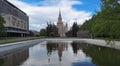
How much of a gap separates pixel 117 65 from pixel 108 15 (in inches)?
506

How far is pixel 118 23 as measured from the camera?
25312 millimetres

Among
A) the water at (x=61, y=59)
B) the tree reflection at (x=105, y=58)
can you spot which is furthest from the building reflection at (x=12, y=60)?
the tree reflection at (x=105, y=58)

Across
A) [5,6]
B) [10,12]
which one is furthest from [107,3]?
[10,12]

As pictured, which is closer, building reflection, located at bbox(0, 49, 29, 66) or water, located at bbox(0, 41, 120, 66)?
building reflection, located at bbox(0, 49, 29, 66)

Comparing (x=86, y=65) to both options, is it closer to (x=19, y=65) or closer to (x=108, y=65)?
(x=108, y=65)

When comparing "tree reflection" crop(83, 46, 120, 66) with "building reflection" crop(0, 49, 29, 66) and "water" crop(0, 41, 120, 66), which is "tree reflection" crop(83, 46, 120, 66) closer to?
"water" crop(0, 41, 120, 66)

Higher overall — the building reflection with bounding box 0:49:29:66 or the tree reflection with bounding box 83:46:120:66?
the building reflection with bounding box 0:49:29:66

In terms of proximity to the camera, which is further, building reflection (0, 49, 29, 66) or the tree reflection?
the tree reflection

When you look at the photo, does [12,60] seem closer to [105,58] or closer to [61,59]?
[61,59]

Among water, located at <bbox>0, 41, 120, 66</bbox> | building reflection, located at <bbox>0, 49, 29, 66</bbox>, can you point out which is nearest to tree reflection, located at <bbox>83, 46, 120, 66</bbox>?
water, located at <bbox>0, 41, 120, 66</bbox>

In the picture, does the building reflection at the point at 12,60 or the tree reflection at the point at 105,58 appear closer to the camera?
the building reflection at the point at 12,60

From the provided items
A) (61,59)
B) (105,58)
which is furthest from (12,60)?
(105,58)

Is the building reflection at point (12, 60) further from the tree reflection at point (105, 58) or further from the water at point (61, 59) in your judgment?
the tree reflection at point (105, 58)

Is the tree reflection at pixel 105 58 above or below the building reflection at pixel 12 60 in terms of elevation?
below
